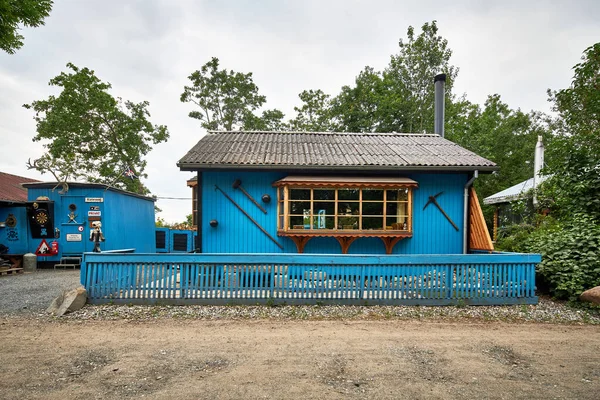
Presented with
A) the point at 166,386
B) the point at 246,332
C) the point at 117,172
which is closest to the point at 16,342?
the point at 166,386

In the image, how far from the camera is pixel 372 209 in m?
7.67

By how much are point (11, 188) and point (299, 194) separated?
1574 cm

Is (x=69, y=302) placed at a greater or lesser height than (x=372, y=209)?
lesser

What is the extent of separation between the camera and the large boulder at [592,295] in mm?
5464

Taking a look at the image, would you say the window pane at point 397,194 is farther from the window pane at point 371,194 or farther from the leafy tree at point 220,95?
the leafy tree at point 220,95

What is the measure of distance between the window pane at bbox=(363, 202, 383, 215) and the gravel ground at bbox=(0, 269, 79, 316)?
6631mm

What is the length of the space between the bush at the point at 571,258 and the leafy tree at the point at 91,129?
1640 centimetres

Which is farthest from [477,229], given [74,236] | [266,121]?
[266,121]

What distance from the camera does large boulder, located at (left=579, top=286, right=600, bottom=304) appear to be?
17.9ft

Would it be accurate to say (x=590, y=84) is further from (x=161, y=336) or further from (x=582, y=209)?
(x=161, y=336)

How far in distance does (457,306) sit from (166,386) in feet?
16.3

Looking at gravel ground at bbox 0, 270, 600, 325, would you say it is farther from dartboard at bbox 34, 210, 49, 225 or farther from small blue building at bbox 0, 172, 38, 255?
small blue building at bbox 0, 172, 38, 255

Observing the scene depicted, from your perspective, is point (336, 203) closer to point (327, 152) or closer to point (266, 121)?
point (327, 152)

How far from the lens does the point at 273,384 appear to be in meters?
3.02
